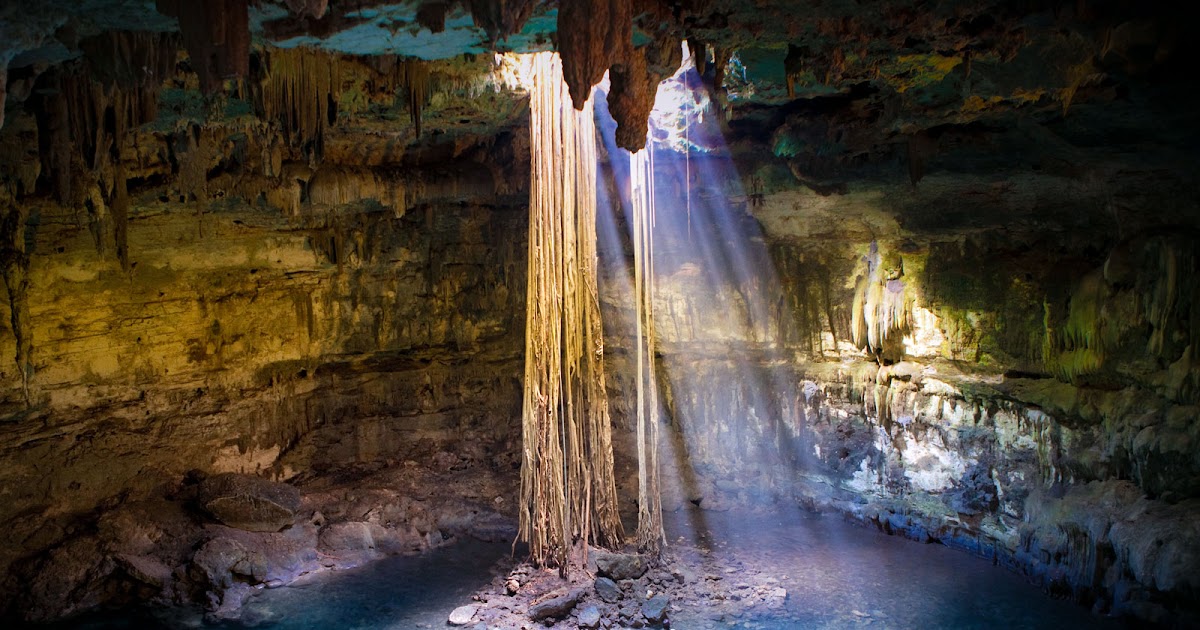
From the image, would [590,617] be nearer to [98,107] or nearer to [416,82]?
[416,82]

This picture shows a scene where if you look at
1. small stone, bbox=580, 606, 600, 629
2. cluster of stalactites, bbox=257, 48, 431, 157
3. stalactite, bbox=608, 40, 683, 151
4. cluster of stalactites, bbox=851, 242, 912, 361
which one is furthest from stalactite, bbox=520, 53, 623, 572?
cluster of stalactites, bbox=851, 242, 912, 361

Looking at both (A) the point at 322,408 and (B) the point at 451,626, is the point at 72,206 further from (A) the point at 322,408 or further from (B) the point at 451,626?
(B) the point at 451,626

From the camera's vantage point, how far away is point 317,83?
4930 millimetres

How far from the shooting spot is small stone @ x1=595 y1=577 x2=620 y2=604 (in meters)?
6.57

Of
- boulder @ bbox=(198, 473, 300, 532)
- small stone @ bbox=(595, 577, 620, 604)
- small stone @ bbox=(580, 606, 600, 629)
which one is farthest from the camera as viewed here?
boulder @ bbox=(198, 473, 300, 532)

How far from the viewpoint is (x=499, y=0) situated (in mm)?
3416

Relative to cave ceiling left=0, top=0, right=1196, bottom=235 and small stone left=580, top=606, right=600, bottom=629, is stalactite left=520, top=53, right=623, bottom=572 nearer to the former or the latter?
small stone left=580, top=606, right=600, bottom=629

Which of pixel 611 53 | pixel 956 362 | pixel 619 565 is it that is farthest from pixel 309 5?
pixel 956 362

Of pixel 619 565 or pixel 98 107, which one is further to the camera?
pixel 619 565

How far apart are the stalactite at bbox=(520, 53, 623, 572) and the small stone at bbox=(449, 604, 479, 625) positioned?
0.76 metres

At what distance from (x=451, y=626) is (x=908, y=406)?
479cm

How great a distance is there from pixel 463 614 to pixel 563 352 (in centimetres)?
231

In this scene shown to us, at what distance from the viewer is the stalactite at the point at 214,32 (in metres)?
3.35

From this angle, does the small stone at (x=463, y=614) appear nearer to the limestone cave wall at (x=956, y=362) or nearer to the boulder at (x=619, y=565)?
the boulder at (x=619, y=565)
